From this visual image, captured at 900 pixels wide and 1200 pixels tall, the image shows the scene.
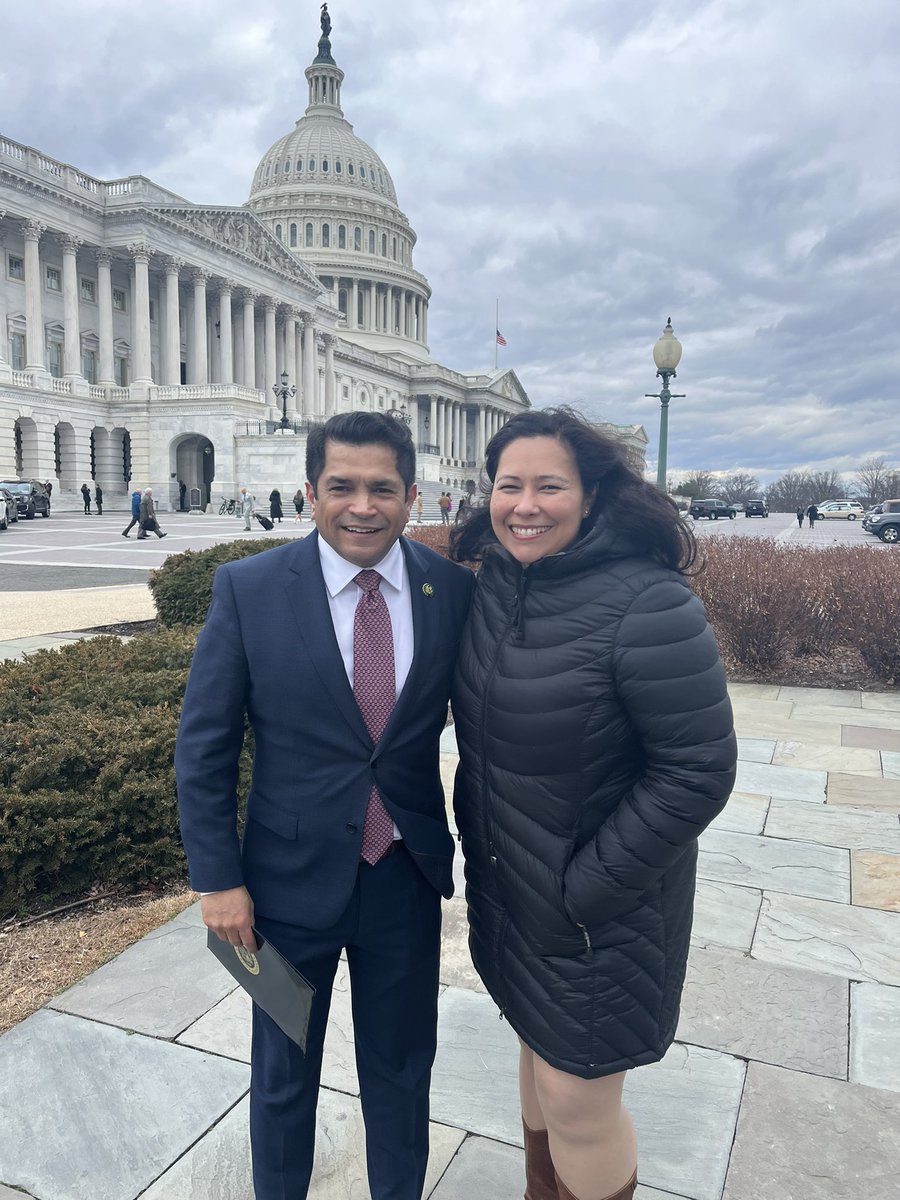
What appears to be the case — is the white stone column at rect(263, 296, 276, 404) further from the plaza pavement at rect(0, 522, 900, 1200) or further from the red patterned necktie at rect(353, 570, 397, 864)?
the red patterned necktie at rect(353, 570, 397, 864)

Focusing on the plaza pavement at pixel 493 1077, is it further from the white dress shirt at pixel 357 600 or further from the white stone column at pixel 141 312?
the white stone column at pixel 141 312

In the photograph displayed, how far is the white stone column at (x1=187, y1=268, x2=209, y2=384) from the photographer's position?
192 ft

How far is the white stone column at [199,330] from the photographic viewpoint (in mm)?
58625

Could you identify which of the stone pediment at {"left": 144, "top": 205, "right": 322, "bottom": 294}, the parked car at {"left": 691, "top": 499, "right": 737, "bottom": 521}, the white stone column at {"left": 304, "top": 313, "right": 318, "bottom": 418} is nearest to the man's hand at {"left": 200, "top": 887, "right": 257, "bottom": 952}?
the parked car at {"left": 691, "top": 499, "right": 737, "bottom": 521}

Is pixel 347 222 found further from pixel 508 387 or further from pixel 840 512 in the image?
pixel 840 512

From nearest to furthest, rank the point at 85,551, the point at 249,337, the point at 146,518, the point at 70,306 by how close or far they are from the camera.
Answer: the point at 85,551
the point at 146,518
the point at 70,306
the point at 249,337

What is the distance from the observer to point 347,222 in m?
99.0

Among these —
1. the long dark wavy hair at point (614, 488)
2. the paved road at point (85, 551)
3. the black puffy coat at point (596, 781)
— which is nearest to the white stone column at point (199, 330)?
the paved road at point (85, 551)

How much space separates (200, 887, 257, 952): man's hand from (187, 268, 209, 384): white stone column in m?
61.2

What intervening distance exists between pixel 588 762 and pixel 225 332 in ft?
216

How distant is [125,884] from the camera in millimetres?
4488

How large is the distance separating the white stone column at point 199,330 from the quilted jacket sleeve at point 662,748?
61583 mm

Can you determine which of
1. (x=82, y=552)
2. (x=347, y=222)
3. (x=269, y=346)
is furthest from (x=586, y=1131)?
(x=347, y=222)

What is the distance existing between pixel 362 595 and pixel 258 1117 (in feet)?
4.87
